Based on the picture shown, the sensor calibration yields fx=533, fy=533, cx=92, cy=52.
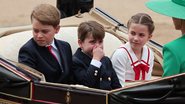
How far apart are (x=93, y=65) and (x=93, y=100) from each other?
39 cm

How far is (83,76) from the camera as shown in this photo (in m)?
2.82

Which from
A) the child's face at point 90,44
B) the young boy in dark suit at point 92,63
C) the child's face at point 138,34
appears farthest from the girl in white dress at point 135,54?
the child's face at point 90,44

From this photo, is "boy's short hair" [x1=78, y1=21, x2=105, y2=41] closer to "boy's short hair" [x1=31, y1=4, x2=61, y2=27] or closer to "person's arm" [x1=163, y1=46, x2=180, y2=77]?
"boy's short hair" [x1=31, y1=4, x2=61, y2=27]

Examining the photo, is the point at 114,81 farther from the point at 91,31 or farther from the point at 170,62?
the point at 170,62

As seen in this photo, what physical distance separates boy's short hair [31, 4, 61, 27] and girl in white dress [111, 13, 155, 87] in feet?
1.40

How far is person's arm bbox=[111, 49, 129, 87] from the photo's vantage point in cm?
300

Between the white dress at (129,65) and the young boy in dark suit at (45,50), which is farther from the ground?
the young boy in dark suit at (45,50)

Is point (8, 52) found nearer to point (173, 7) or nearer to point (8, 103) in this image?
point (8, 103)

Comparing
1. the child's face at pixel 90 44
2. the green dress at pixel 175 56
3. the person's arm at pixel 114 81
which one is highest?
the green dress at pixel 175 56

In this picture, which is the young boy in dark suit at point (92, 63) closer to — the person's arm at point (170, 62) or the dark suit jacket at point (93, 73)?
the dark suit jacket at point (93, 73)

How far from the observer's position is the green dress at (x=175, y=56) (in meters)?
2.27

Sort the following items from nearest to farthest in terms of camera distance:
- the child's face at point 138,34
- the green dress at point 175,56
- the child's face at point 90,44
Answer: the green dress at point 175,56
the child's face at point 90,44
the child's face at point 138,34

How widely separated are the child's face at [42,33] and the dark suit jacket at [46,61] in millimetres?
33

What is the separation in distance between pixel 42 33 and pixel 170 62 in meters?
0.82
